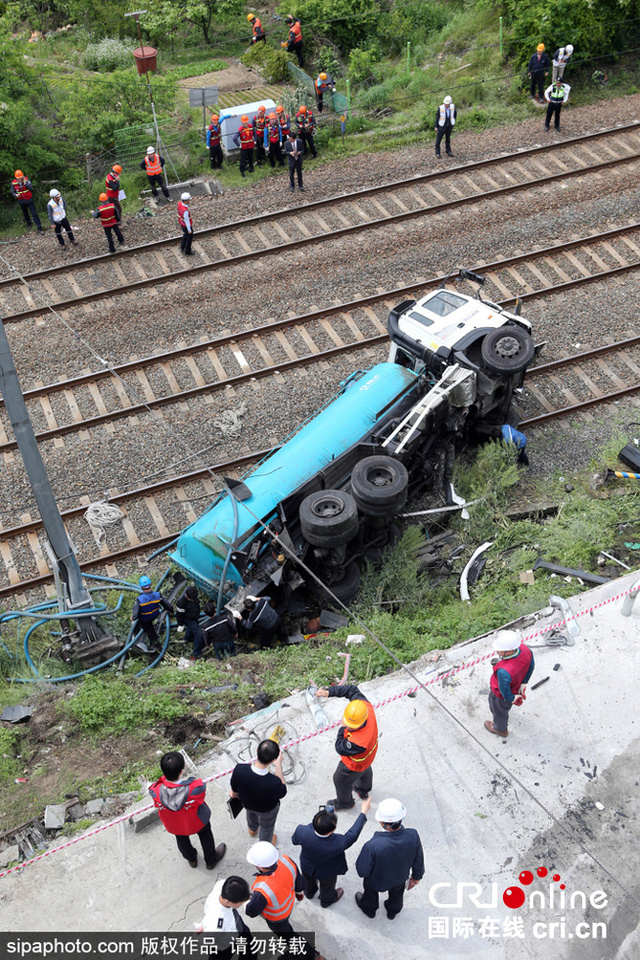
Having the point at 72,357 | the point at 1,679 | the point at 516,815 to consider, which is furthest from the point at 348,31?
the point at 516,815

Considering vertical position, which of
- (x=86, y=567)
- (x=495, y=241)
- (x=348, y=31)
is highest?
(x=348, y=31)

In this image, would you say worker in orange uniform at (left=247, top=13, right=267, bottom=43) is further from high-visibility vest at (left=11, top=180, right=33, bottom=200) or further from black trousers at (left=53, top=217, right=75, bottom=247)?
black trousers at (left=53, top=217, right=75, bottom=247)

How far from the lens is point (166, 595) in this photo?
11.0 m

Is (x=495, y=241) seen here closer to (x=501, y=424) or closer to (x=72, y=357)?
(x=501, y=424)

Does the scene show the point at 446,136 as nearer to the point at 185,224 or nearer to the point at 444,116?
the point at 444,116

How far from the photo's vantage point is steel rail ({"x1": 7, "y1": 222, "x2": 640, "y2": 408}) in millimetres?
14047

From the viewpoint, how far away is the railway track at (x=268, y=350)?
44.7ft

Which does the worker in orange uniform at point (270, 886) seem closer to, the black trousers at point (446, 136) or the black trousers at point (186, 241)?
the black trousers at point (186, 241)

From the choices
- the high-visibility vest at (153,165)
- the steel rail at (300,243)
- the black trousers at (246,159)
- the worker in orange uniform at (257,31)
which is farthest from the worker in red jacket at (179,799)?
the worker in orange uniform at (257,31)

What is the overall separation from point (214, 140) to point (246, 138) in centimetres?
84

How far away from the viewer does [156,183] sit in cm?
1781

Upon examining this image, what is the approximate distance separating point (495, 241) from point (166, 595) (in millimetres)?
9954

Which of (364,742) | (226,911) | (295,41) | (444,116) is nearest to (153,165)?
(444,116)

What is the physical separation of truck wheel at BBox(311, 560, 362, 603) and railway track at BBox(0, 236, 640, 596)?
93.8 inches
